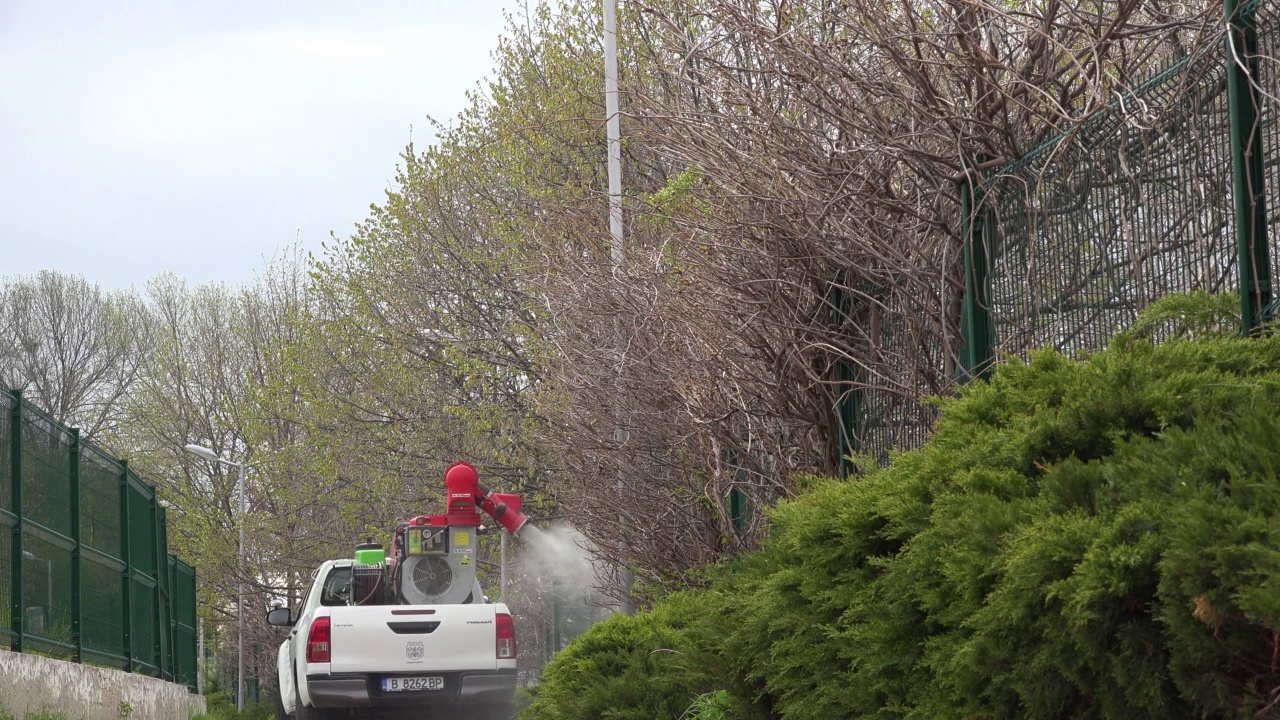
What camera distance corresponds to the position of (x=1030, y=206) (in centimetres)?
611

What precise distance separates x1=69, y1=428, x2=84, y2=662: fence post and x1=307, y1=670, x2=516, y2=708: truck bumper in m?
2.23

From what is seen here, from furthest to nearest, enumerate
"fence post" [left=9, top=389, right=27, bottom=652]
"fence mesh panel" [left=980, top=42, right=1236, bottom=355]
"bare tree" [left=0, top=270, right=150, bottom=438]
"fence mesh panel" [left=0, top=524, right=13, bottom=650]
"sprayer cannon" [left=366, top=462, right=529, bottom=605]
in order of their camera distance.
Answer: "bare tree" [left=0, top=270, right=150, bottom=438], "sprayer cannon" [left=366, top=462, right=529, bottom=605], "fence post" [left=9, top=389, right=27, bottom=652], "fence mesh panel" [left=0, top=524, right=13, bottom=650], "fence mesh panel" [left=980, top=42, right=1236, bottom=355]

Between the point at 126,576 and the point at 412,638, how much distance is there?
3.80 m

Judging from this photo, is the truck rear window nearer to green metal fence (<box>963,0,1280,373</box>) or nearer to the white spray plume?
the white spray plume

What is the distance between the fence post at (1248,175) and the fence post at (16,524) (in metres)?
8.42

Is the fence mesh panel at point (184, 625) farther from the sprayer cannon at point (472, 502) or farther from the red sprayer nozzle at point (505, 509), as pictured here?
the red sprayer nozzle at point (505, 509)

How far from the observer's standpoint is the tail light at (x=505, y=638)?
45.9 ft

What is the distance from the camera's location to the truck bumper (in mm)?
13453

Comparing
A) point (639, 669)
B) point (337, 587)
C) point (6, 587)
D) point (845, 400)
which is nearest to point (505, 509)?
point (337, 587)

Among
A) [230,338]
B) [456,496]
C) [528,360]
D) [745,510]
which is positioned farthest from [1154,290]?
[230,338]

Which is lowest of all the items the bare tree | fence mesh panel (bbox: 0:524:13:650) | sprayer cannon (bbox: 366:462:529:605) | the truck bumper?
the truck bumper

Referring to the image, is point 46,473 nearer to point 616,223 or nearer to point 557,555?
point 616,223

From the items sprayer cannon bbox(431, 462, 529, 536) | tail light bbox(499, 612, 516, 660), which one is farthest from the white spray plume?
sprayer cannon bbox(431, 462, 529, 536)

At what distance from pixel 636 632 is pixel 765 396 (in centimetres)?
167
